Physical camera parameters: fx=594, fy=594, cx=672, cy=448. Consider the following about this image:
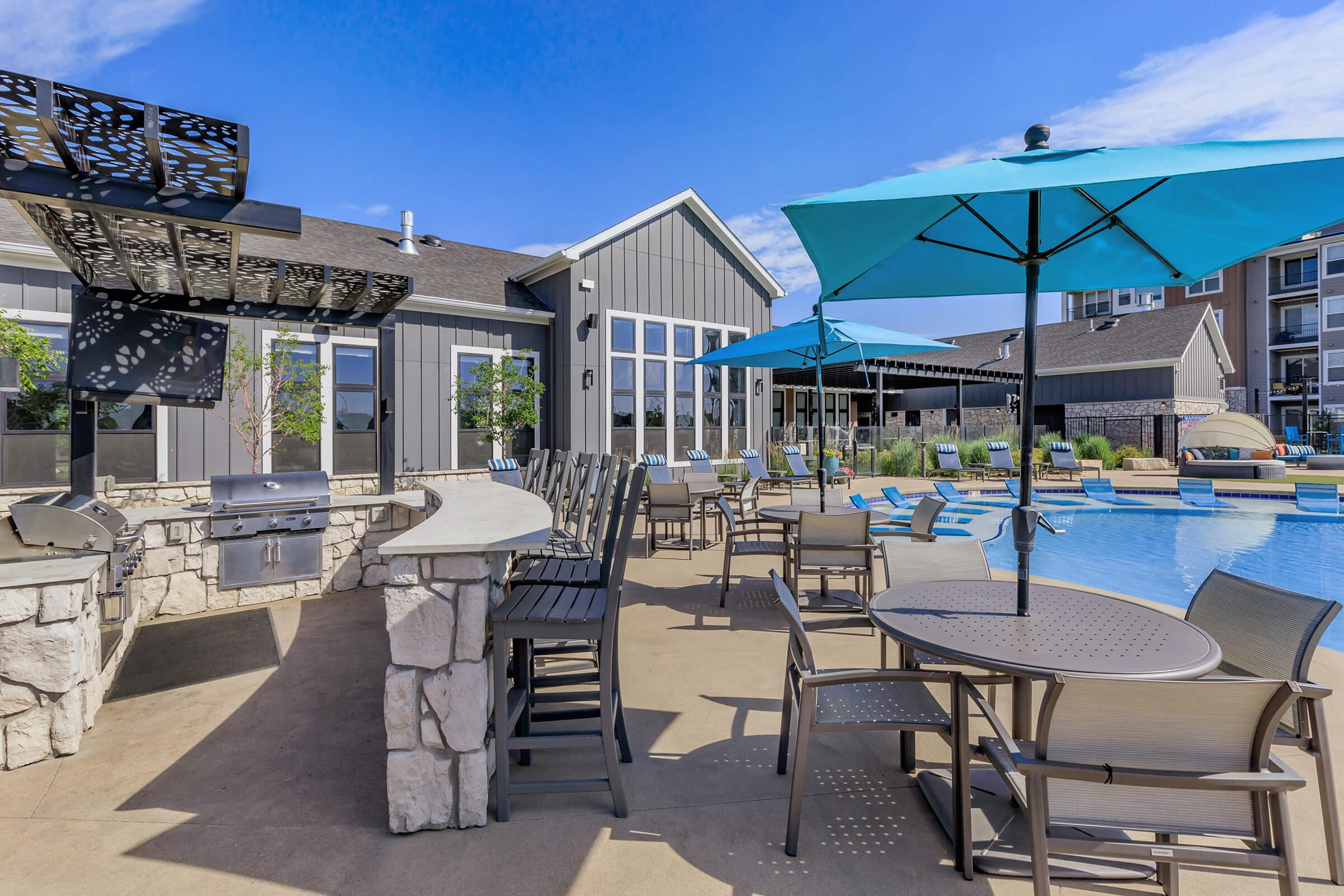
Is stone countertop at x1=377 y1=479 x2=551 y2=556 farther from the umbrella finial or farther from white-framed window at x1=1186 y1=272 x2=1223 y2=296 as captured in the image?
white-framed window at x1=1186 y1=272 x2=1223 y2=296

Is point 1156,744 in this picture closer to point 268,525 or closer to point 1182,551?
point 268,525

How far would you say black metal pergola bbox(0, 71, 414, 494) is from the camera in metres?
2.70

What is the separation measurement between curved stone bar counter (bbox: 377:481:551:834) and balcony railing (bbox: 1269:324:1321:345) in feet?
122

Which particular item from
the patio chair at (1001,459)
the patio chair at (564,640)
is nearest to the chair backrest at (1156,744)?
the patio chair at (564,640)

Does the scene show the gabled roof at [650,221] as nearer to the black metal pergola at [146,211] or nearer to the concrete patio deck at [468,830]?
the black metal pergola at [146,211]

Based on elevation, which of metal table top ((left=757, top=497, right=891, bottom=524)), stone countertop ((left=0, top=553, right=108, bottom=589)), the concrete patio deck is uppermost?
metal table top ((left=757, top=497, right=891, bottom=524))

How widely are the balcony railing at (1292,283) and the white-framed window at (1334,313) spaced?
0.88 m

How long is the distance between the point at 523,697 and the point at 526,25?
1054 centimetres

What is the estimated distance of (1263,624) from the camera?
2.12 meters

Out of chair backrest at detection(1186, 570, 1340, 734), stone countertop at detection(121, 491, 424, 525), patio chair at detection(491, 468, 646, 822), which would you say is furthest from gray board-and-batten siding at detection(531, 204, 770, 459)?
chair backrest at detection(1186, 570, 1340, 734)

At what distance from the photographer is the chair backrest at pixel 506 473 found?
741cm

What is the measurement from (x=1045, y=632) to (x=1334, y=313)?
36.3 metres

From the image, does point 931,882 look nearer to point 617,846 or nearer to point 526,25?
point 617,846

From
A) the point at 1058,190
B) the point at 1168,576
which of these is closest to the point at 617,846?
the point at 1058,190
